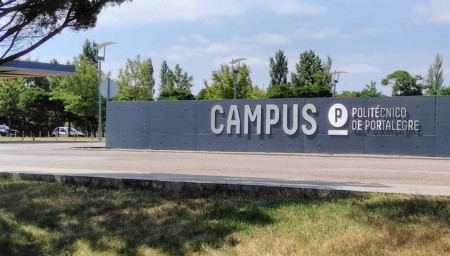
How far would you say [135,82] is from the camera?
58.5m

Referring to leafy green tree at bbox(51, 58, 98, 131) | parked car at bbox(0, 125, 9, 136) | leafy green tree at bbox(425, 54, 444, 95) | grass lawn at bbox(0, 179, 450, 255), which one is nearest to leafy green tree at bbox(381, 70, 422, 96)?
leafy green tree at bbox(425, 54, 444, 95)

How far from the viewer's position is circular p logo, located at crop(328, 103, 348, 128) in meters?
24.4

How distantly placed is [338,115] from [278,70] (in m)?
49.2

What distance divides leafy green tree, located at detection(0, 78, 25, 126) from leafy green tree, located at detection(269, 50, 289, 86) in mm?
28075

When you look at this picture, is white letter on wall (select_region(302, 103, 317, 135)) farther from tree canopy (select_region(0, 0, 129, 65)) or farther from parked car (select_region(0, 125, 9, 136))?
parked car (select_region(0, 125, 9, 136))

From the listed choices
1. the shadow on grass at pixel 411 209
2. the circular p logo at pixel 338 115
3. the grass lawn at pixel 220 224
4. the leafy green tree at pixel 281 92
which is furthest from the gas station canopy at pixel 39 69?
the shadow on grass at pixel 411 209

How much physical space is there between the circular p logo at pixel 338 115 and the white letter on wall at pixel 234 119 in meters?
4.07

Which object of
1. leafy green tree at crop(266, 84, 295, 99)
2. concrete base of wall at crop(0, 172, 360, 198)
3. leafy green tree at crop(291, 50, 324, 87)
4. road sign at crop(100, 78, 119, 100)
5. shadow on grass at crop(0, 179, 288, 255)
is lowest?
shadow on grass at crop(0, 179, 288, 255)

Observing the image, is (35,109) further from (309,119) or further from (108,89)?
(309,119)

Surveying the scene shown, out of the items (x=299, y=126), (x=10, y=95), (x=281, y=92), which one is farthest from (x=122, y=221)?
(x=10, y=95)

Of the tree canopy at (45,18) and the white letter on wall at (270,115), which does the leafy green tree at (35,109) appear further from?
the tree canopy at (45,18)

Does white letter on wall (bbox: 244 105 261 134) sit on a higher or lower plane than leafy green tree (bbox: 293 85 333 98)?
lower

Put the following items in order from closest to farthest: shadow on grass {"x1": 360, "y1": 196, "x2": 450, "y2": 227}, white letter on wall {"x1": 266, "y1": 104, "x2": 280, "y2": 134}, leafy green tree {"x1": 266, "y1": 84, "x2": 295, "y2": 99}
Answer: shadow on grass {"x1": 360, "y1": 196, "x2": 450, "y2": 227}, white letter on wall {"x1": 266, "y1": 104, "x2": 280, "y2": 134}, leafy green tree {"x1": 266, "y1": 84, "x2": 295, "y2": 99}

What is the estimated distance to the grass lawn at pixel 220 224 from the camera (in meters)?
6.22
